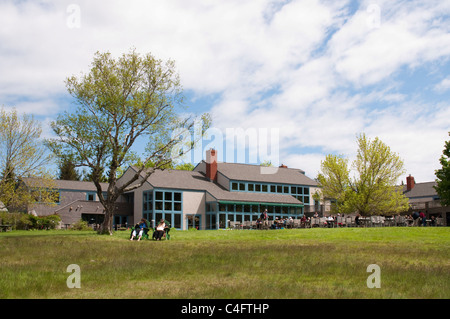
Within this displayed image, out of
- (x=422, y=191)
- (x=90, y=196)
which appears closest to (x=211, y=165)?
(x=90, y=196)

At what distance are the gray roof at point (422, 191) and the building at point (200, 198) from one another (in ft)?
59.7

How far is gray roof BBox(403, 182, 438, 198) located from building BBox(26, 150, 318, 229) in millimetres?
18212

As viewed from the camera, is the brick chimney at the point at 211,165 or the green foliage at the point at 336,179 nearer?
the green foliage at the point at 336,179

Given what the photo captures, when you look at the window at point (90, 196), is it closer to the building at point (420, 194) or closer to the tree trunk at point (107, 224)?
the tree trunk at point (107, 224)

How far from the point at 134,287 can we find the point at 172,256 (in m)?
5.64

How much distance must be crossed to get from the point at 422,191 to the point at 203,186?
115 ft

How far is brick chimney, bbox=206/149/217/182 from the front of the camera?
58.9 m

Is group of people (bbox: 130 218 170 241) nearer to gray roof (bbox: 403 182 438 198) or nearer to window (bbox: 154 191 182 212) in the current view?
window (bbox: 154 191 182 212)

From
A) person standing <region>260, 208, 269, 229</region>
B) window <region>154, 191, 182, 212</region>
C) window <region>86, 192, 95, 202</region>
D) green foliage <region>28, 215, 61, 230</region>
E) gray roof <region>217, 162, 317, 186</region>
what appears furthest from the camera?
gray roof <region>217, 162, 317, 186</region>

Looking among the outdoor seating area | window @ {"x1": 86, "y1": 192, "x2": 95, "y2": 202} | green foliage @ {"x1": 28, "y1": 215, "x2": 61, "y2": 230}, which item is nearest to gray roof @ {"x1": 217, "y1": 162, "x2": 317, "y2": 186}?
the outdoor seating area

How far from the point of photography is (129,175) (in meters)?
57.8

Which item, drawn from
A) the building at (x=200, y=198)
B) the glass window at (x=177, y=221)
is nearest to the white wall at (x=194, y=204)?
the building at (x=200, y=198)

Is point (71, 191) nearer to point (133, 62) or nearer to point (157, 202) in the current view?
point (157, 202)

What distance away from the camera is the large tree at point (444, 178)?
158ft
